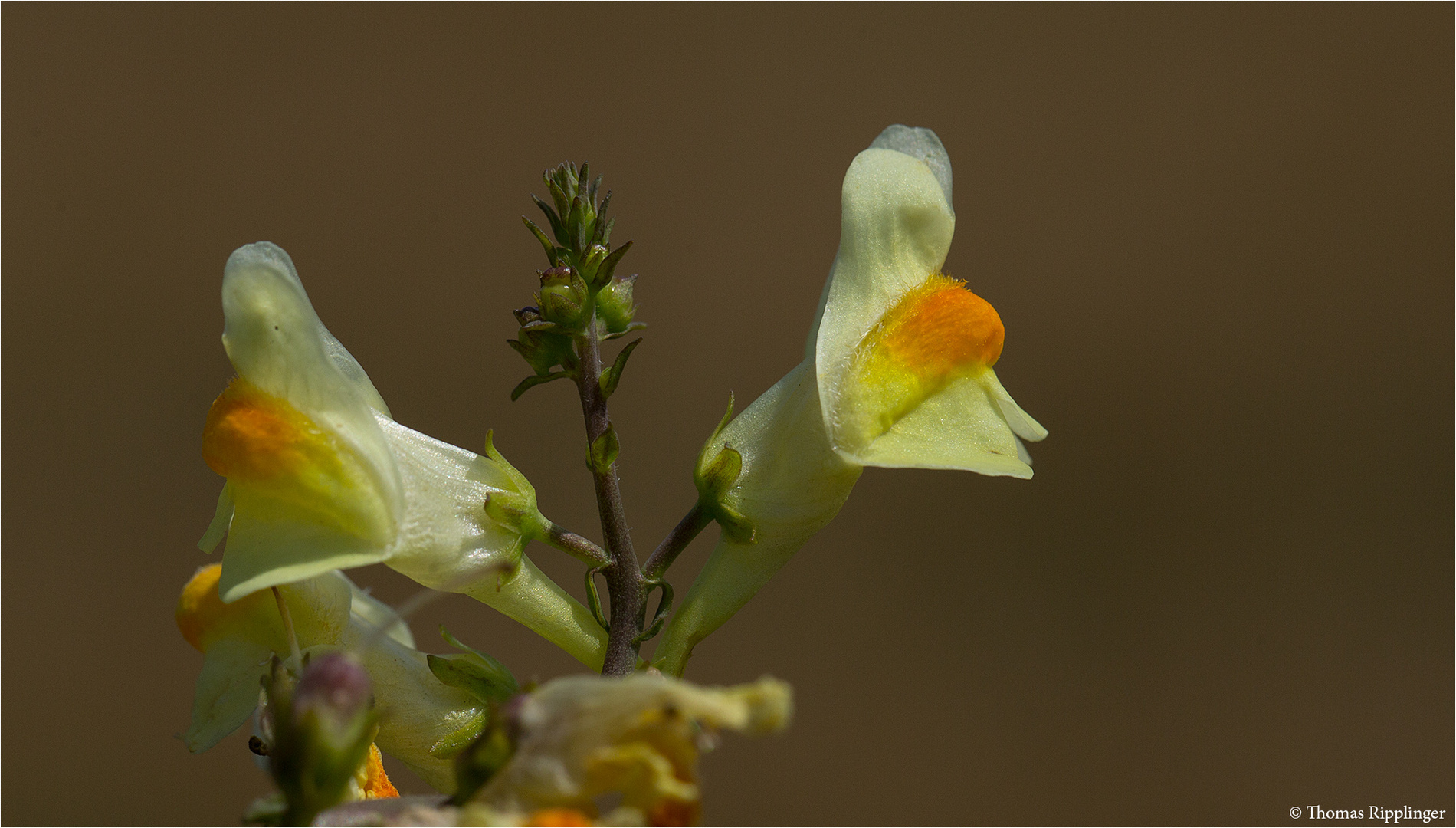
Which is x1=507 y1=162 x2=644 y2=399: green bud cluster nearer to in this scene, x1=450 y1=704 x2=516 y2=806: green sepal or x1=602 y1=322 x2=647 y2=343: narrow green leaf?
x1=602 y1=322 x2=647 y2=343: narrow green leaf

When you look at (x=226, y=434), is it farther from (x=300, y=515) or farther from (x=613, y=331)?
(x=613, y=331)

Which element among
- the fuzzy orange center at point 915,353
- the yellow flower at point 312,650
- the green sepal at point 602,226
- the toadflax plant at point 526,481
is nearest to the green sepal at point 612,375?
the toadflax plant at point 526,481

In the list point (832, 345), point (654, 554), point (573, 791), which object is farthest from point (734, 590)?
point (573, 791)

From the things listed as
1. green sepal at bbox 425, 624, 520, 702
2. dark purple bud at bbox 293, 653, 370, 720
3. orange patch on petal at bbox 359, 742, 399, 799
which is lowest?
orange patch on petal at bbox 359, 742, 399, 799

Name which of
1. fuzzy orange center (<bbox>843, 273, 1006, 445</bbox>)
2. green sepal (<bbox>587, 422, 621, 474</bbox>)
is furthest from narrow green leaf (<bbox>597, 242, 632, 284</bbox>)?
fuzzy orange center (<bbox>843, 273, 1006, 445</bbox>)

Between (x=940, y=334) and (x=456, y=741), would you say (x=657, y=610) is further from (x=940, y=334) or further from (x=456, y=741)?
(x=940, y=334)

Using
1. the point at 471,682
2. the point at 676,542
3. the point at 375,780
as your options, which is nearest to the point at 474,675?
the point at 471,682

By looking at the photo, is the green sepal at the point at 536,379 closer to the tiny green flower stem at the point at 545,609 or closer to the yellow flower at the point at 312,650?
the tiny green flower stem at the point at 545,609
